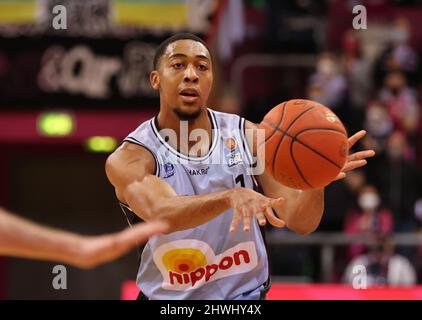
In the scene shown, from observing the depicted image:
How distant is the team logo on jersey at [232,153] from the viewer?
15.9 ft

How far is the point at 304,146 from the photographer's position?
15.3 feet

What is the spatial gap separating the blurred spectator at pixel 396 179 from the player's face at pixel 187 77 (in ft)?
21.9

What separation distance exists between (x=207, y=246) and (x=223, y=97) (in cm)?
744

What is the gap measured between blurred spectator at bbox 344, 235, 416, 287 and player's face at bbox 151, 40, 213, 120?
533cm

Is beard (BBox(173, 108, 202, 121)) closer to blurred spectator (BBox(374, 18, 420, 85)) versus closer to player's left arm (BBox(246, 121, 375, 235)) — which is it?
player's left arm (BBox(246, 121, 375, 235))

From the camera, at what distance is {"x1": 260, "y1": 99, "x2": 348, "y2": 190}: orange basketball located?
15.0ft

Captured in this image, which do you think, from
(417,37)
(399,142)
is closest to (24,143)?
(399,142)

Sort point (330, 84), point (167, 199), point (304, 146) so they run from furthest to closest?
point (330, 84)
point (304, 146)
point (167, 199)

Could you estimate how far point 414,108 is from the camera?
474 inches

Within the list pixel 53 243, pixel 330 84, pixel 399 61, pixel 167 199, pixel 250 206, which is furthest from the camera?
pixel 399 61

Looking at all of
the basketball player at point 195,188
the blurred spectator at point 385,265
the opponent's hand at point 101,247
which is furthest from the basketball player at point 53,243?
the blurred spectator at point 385,265

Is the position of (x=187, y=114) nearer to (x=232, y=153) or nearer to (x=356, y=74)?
(x=232, y=153)

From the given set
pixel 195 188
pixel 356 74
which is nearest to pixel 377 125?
pixel 356 74
